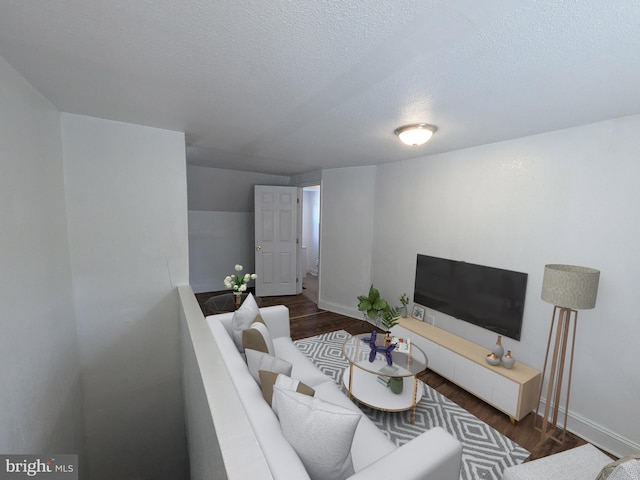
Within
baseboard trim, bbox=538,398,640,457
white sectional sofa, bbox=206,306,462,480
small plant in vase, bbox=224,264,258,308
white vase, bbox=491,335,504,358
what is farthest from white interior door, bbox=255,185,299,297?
baseboard trim, bbox=538,398,640,457

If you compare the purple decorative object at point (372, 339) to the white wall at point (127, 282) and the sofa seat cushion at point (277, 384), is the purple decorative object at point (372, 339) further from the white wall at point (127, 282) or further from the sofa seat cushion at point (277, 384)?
the white wall at point (127, 282)

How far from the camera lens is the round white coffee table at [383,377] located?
213cm

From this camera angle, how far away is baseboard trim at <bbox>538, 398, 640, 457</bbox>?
Result: 186cm

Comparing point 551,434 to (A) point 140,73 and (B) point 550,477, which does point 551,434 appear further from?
(A) point 140,73

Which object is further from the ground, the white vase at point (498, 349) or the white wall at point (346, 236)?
the white wall at point (346, 236)

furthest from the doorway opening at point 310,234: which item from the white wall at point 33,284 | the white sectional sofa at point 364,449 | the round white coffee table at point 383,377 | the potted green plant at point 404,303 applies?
the white sectional sofa at point 364,449

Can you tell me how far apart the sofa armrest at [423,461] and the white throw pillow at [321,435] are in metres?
0.10

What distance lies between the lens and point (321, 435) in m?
1.09

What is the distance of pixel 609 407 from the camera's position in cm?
193

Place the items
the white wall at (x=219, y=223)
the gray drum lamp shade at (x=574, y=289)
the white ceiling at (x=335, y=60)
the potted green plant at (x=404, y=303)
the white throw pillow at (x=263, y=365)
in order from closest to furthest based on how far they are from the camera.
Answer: the white ceiling at (x=335, y=60) → the white throw pillow at (x=263, y=365) → the gray drum lamp shade at (x=574, y=289) → the potted green plant at (x=404, y=303) → the white wall at (x=219, y=223)

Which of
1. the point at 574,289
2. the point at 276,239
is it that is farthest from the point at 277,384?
the point at 276,239

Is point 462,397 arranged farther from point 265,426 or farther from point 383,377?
point 265,426

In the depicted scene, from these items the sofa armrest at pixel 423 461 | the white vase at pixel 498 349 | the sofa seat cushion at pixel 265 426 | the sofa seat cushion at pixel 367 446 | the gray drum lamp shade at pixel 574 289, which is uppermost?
the gray drum lamp shade at pixel 574 289

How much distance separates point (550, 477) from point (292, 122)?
2.62 meters
